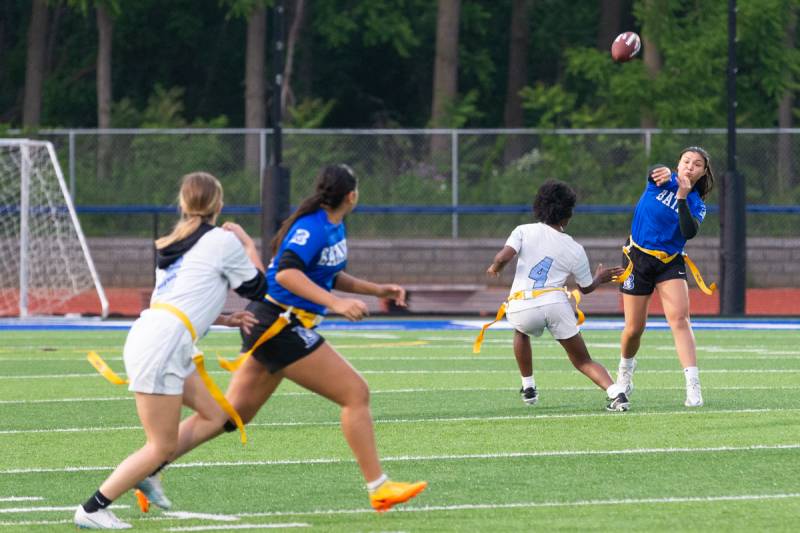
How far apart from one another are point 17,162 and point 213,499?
17714mm

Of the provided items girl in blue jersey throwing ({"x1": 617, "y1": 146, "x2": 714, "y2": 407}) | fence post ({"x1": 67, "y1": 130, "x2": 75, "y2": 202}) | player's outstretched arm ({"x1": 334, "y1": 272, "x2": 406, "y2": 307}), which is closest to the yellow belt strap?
player's outstretched arm ({"x1": 334, "y1": 272, "x2": 406, "y2": 307})

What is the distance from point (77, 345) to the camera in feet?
62.3

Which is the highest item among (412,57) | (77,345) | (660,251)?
(412,57)

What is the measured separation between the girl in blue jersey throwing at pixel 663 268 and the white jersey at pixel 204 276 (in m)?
4.83

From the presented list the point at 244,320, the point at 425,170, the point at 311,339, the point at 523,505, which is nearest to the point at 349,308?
the point at 311,339

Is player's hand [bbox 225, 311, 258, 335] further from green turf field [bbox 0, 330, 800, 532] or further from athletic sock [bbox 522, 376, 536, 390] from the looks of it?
athletic sock [bbox 522, 376, 536, 390]

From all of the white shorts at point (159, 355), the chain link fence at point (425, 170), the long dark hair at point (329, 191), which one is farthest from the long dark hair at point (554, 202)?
the chain link fence at point (425, 170)

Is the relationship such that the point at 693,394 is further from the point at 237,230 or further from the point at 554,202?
the point at 237,230

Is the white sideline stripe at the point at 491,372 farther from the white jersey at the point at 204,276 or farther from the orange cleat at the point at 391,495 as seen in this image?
the white jersey at the point at 204,276

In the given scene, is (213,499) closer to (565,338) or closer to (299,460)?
(299,460)

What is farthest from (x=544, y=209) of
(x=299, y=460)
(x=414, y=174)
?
(x=414, y=174)

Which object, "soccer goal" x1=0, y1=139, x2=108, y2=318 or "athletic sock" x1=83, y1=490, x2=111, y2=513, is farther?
"soccer goal" x1=0, y1=139, x2=108, y2=318

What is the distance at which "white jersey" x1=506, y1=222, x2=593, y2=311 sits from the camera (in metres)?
11.6

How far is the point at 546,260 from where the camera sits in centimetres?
1162
